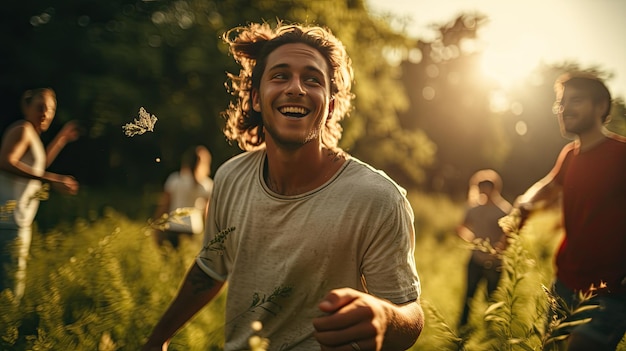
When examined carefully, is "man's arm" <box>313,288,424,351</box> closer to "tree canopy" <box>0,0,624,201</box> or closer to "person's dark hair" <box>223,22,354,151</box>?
"person's dark hair" <box>223,22,354,151</box>

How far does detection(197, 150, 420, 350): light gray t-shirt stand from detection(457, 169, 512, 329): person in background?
13.1 feet

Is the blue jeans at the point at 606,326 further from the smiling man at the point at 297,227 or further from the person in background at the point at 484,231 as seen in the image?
the person in background at the point at 484,231

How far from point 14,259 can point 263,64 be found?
2.10 meters

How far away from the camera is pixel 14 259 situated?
126 inches

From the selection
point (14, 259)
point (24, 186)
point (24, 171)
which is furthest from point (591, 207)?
point (24, 186)

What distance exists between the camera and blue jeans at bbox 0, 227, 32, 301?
280 cm

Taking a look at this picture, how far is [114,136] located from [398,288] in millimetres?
2909

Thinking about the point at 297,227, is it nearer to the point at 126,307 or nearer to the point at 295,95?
the point at 295,95

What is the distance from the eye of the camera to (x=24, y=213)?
12.2 feet

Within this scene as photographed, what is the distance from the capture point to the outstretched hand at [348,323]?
116 cm

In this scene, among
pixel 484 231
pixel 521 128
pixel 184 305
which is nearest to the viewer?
pixel 184 305

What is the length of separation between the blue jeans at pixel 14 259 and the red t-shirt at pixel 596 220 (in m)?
2.90

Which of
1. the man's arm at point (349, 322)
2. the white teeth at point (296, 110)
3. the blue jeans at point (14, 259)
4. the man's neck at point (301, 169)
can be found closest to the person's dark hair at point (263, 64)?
the man's neck at point (301, 169)

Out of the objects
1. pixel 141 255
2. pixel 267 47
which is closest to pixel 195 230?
pixel 141 255
